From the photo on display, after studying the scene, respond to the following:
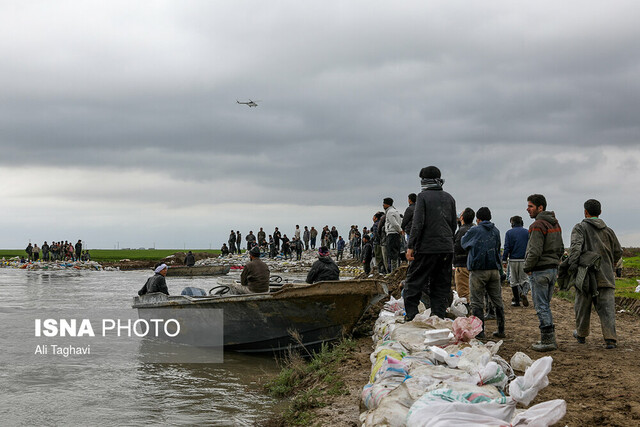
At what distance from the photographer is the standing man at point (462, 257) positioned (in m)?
10.8

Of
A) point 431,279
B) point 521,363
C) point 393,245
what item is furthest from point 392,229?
point 521,363

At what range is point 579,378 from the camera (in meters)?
5.83

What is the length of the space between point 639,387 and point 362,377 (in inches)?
115

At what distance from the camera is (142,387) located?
9.20 m

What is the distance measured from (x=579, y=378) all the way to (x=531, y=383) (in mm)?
2273

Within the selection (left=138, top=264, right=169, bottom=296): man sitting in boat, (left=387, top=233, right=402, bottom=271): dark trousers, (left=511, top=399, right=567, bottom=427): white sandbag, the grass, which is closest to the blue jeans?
the grass

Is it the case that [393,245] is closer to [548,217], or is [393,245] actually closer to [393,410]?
[548,217]

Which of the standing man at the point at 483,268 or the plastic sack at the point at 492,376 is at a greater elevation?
the standing man at the point at 483,268

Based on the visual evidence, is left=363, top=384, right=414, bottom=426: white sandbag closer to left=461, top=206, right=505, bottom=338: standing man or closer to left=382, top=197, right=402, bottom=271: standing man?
left=461, top=206, right=505, bottom=338: standing man

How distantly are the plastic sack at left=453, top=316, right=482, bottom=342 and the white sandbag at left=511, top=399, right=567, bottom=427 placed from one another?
2.77 meters

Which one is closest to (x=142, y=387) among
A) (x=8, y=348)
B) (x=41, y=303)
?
(x=8, y=348)

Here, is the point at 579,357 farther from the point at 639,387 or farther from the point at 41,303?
the point at 41,303

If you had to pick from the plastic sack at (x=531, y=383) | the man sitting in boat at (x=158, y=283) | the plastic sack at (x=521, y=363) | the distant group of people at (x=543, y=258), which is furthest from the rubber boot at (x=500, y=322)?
the man sitting in boat at (x=158, y=283)

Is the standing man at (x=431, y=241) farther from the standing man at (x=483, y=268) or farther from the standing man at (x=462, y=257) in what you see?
the standing man at (x=462, y=257)
